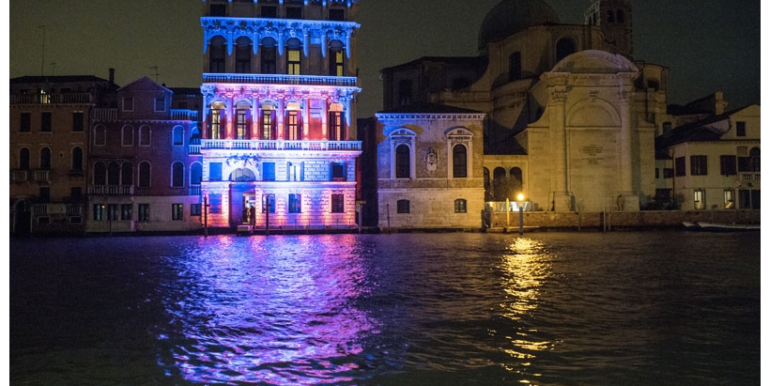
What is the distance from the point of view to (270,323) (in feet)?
30.0

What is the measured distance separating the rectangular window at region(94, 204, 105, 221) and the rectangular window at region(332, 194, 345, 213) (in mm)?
13665

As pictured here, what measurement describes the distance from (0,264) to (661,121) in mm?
48529

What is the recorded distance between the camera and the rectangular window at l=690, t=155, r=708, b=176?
40562mm

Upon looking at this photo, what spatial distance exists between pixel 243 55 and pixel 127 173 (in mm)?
9969

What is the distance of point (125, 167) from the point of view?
38406 millimetres

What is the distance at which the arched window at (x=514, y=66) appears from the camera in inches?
1791

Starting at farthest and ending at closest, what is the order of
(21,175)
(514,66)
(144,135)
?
(514,66), (144,135), (21,175)

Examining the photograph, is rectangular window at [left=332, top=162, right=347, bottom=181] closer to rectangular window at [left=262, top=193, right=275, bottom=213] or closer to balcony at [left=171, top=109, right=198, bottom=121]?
rectangular window at [left=262, top=193, right=275, bottom=213]

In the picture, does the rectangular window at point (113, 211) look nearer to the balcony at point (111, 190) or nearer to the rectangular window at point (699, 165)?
the balcony at point (111, 190)

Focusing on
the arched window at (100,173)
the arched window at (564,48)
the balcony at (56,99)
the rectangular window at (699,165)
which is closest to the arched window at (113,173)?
the arched window at (100,173)

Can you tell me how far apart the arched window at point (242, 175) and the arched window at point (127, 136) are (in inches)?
251

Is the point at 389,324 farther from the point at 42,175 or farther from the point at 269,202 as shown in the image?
the point at 42,175

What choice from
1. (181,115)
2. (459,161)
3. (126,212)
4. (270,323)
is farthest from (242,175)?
(270,323)

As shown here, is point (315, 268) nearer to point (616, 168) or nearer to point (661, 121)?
point (616, 168)
